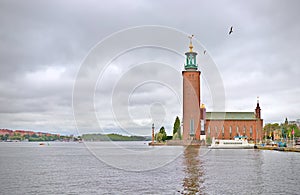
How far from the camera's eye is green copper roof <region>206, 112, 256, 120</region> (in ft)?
557

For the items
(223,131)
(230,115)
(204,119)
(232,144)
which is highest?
(230,115)

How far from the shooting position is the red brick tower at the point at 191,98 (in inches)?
6122

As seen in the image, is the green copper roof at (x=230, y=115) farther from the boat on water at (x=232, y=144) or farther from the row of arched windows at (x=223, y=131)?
the boat on water at (x=232, y=144)

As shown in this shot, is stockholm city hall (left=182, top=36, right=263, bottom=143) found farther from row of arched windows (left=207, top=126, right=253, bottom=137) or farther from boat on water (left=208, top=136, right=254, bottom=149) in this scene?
boat on water (left=208, top=136, right=254, bottom=149)

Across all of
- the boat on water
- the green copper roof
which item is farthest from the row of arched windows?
the boat on water

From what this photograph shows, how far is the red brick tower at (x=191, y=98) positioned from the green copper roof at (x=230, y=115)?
1298cm

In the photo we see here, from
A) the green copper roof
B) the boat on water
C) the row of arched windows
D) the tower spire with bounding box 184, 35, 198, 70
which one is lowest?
the boat on water

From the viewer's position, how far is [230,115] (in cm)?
17338

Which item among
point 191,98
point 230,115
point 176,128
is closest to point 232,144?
point 191,98

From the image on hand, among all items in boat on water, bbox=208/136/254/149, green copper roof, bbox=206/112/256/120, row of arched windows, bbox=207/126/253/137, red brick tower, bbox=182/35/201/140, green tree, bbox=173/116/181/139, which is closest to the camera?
boat on water, bbox=208/136/254/149

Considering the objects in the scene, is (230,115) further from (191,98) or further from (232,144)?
(232,144)

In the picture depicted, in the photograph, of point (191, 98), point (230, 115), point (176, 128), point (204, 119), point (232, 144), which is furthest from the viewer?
point (176, 128)

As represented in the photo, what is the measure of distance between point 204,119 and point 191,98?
15.3 meters

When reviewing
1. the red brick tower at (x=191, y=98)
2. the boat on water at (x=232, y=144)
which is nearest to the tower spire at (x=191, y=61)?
the red brick tower at (x=191, y=98)
